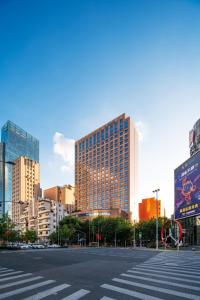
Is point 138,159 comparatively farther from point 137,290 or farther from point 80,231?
point 137,290

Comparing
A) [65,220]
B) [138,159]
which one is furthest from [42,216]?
[138,159]

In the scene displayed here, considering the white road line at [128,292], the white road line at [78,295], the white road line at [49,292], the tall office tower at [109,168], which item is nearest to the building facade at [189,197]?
the white road line at [128,292]

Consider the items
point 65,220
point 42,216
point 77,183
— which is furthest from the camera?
point 77,183

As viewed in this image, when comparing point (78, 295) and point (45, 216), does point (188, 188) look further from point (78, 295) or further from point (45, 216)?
point (45, 216)

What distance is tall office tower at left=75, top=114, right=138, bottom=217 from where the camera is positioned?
6348 inches

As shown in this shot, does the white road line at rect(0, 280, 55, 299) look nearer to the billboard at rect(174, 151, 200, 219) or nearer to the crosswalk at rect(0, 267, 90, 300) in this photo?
the crosswalk at rect(0, 267, 90, 300)

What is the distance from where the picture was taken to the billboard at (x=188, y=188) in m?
51.7

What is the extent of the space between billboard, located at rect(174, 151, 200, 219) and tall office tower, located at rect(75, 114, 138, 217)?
305 ft

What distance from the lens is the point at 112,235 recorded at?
105625 millimetres

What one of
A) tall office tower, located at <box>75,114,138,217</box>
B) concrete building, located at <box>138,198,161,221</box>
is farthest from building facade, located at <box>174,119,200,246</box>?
concrete building, located at <box>138,198,161,221</box>

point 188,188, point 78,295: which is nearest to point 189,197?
point 188,188

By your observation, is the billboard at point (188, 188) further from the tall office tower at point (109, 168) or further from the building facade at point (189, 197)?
the tall office tower at point (109, 168)

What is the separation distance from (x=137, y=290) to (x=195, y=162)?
4635 cm

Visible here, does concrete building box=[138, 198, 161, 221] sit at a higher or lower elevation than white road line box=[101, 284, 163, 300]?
lower
